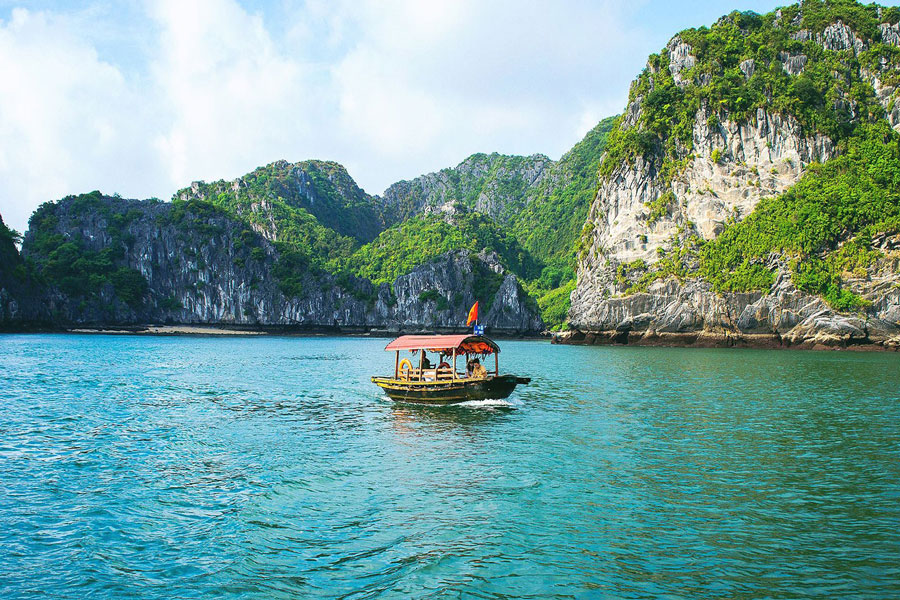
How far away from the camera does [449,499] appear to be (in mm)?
12531

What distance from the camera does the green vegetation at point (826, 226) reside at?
68.5 metres

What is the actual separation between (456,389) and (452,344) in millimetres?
2152

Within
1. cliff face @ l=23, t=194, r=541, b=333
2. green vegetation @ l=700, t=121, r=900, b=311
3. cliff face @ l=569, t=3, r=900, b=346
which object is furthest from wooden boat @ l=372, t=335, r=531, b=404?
cliff face @ l=23, t=194, r=541, b=333

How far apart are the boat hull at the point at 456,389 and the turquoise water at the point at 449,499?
0.67 metres

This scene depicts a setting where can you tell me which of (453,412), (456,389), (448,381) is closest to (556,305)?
(456,389)

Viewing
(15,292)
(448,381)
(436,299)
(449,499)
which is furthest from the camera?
(436,299)

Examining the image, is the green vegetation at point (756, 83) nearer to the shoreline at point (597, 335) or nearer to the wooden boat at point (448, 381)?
the shoreline at point (597, 335)

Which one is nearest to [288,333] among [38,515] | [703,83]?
[703,83]

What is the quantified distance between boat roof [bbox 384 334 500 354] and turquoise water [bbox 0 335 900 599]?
2858mm

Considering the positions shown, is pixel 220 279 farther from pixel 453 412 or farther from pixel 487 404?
pixel 453 412

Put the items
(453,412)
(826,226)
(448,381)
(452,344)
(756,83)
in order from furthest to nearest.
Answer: (756,83), (826,226), (448,381), (452,344), (453,412)

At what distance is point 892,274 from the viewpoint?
6594 cm

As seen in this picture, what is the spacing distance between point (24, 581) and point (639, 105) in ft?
354

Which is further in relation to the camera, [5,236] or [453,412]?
[5,236]
